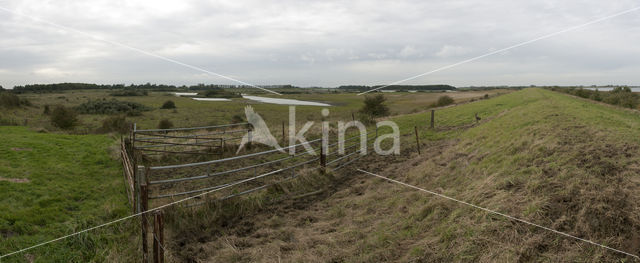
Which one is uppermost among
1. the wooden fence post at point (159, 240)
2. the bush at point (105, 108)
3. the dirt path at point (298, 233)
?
the bush at point (105, 108)

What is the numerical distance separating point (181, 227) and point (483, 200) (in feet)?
16.7

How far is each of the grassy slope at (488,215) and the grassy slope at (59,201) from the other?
2.06m

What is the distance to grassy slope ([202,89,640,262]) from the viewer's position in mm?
3279

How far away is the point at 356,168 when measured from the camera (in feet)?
30.9

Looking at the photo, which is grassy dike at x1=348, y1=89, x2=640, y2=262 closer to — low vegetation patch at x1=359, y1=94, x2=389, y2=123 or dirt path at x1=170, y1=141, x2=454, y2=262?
dirt path at x1=170, y1=141, x2=454, y2=262

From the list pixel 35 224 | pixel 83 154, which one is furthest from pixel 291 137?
pixel 35 224

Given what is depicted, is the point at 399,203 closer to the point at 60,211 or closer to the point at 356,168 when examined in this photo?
the point at 356,168

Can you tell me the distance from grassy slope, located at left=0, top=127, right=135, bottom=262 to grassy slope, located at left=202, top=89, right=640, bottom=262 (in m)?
2.06

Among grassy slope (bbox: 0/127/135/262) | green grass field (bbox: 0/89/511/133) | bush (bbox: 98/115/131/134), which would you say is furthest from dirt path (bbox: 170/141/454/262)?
bush (bbox: 98/115/131/134)

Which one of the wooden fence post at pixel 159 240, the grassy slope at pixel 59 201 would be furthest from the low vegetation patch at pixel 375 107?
the wooden fence post at pixel 159 240

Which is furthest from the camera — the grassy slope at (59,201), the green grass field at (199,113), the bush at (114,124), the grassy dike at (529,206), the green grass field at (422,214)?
the green grass field at (199,113)

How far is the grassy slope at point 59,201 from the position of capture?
4418 mm

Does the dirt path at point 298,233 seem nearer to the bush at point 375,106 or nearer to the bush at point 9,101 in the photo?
the bush at point 375,106

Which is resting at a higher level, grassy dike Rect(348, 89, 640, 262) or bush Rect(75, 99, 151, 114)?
bush Rect(75, 99, 151, 114)
